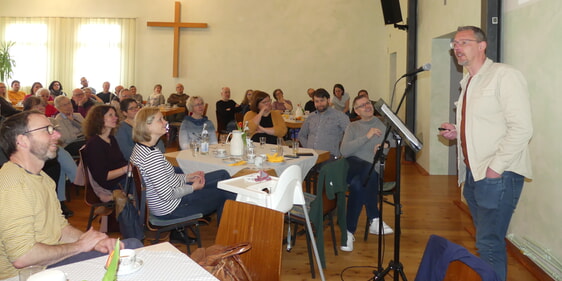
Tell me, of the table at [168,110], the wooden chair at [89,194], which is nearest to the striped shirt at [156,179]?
the wooden chair at [89,194]

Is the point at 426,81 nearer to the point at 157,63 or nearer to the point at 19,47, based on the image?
the point at 157,63

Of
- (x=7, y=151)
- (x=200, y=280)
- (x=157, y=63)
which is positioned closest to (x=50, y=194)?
(x=7, y=151)

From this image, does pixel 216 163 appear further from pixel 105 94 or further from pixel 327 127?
pixel 105 94

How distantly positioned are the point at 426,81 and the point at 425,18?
0.98 metres

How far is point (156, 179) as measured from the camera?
3.18 meters

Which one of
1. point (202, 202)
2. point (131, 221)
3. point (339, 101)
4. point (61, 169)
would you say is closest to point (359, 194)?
point (202, 202)

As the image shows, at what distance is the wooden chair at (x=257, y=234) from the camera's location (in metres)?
1.99

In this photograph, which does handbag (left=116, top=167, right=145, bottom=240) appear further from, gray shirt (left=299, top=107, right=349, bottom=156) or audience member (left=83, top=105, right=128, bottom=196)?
gray shirt (left=299, top=107, right=349, bottom=156)

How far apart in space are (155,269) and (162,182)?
1586 millimetres

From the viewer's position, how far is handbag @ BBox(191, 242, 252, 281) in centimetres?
178

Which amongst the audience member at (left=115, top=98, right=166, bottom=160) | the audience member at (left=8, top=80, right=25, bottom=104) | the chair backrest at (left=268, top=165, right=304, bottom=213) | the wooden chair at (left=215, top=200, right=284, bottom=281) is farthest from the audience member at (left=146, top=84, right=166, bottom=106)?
the wooden chair at (left=215, top=200, right=284, bottom=281)

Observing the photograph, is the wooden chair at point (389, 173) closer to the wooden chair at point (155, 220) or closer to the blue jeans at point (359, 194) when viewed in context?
the blue jeans at point (359, 194)

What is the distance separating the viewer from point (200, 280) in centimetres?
158

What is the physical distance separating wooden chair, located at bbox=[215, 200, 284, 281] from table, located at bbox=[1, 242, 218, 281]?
38cm
